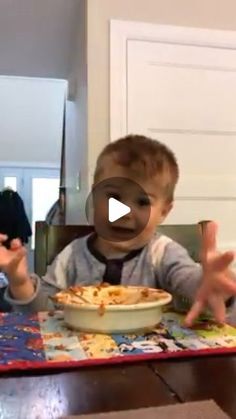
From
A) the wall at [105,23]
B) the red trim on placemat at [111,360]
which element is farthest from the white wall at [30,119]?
the red trim on placemat at [111,360]

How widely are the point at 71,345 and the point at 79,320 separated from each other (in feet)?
0.20

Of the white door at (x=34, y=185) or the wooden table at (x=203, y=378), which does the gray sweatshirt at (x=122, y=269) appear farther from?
the white door at (x=34, y=185)

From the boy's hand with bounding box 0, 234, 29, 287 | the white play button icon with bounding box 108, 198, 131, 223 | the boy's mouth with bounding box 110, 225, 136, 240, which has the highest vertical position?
the white play button icon with bounding box 108, 198, 131, 223

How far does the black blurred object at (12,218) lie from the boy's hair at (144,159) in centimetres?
372

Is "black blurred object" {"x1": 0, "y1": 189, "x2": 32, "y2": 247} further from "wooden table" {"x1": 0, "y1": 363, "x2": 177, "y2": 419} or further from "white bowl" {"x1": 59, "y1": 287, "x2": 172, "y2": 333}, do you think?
"wooden table" {"x1": 0, "y1": 363, "x2": 177, "y2": 419}

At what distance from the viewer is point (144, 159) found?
0.90 meters

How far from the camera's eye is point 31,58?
3.05 metres

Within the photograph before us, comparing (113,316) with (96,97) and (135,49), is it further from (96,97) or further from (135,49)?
(135,49)

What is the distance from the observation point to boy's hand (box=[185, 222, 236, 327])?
640 millimetres

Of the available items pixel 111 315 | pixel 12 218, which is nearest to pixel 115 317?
pixel 111 315

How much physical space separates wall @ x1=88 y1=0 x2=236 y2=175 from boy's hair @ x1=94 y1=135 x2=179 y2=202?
4.00ft

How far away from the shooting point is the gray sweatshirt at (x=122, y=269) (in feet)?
2.76

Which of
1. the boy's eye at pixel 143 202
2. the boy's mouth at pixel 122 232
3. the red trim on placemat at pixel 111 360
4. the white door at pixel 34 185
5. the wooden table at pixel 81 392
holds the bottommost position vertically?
the wooden table at pixel 81 392

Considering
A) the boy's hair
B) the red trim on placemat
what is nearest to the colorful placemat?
the red trim on placemat
